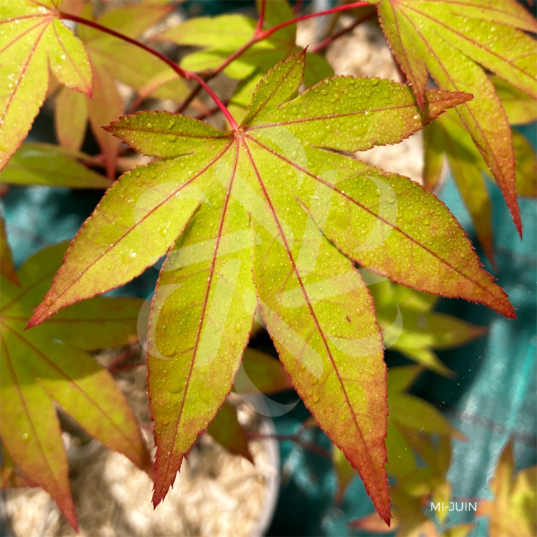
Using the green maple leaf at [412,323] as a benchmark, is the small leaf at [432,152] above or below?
above

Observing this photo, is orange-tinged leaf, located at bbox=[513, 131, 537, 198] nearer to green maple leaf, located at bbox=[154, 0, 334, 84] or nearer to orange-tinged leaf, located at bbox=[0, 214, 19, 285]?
green maple leaf, located at bbox=[154, 0, 334, 84]

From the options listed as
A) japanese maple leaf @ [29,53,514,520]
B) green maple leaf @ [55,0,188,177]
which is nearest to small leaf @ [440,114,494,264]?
japanese maple leaf @ [29,53,514,520]

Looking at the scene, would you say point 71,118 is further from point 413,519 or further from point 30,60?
point 413,519

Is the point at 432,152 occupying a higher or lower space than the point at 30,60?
lower

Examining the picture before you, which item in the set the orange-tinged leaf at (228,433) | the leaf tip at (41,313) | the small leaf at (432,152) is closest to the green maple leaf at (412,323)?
the small leaf at (432,152)

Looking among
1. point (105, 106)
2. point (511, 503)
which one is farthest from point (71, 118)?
point (511, 503)

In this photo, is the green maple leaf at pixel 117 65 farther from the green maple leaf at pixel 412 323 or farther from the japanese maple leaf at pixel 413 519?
the japanese maple leaf at pixel 413 519
